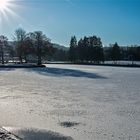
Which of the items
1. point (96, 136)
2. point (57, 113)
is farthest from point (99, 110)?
point (96, 136)

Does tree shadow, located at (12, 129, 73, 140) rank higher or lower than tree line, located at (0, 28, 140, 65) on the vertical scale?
lower

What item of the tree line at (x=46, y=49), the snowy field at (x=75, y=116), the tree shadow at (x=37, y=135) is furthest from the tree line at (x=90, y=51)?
the tree shadow at (x=37, y=135)

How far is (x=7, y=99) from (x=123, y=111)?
5910 millimetres

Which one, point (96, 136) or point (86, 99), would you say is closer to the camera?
point (96, 136)

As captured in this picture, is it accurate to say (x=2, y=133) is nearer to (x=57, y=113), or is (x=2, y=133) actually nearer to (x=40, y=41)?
(x=57, y=113)

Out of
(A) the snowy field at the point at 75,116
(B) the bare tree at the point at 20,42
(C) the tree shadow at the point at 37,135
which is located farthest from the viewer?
(B) the bare tree at the point at 20,42

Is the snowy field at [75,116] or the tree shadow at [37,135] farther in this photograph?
the snowy field at [75,116]

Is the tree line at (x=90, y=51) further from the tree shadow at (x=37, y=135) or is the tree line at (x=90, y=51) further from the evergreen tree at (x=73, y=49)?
the tree shadow at (x=37, y=135)

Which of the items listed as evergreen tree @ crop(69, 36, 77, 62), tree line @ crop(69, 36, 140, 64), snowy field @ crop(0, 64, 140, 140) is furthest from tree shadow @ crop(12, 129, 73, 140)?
evergreen tree @ crop(69, 36, 77, 62)

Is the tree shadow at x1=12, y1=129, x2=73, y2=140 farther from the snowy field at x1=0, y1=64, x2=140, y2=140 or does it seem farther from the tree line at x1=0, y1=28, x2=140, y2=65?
the tree line at x1=0, y1=28, x2=140, y2=65

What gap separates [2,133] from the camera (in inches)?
294

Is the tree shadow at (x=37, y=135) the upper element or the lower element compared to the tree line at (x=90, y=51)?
lower

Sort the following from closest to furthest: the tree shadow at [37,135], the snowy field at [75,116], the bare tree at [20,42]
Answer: the tree shadow at [37,135] → the snowy field at [75,116] → the bare tree at [20,42]

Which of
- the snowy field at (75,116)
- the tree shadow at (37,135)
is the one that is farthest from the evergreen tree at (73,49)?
the tree shadow at (37,135)
